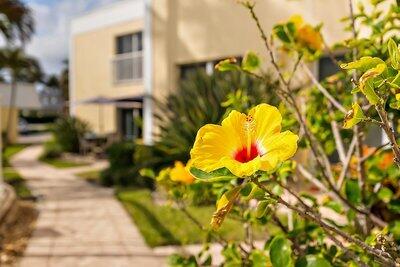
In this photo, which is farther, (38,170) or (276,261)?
(38,170)

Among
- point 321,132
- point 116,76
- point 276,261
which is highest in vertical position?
point 116,76

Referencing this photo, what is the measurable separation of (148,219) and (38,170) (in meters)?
8.81

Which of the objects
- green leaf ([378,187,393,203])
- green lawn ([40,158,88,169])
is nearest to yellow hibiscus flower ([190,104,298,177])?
green leaf ([378,187,393,203])

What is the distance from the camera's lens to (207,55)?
12.0 meters

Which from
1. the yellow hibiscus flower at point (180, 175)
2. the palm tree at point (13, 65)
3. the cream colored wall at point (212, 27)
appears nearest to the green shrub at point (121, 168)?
the cream colored wall at point (212, 27)

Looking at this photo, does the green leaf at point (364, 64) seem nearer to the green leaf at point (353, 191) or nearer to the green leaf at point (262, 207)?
the green leaf at point (262, 207)

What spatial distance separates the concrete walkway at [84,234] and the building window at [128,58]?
23.9ft

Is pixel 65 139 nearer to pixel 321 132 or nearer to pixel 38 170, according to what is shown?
pixel 38 170

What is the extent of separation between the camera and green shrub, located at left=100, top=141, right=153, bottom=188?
440 inches

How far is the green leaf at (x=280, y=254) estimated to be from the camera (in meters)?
1.47

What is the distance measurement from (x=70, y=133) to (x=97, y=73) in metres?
2.84

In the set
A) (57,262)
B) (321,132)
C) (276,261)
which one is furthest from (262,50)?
(276,261)

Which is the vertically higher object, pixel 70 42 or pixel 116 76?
pixel 70 42

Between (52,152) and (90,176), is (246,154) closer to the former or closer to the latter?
(90,176)
